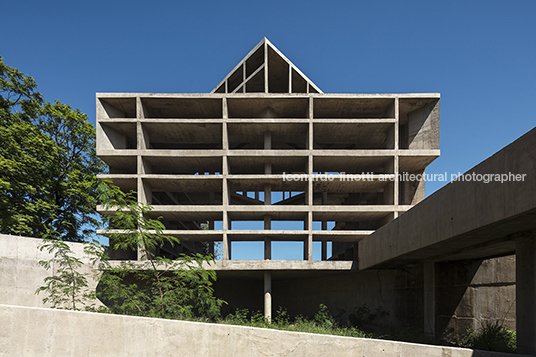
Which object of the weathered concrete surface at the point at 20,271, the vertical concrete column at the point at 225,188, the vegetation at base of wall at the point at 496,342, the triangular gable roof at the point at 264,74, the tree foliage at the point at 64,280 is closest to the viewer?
the vegetation at base of wall at the point at 496,342

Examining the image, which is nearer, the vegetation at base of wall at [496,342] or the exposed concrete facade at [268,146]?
the vegetation at base of wall at [496,342]

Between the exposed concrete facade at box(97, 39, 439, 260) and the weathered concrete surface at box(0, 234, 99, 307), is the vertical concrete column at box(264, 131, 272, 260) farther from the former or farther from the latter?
the weathered concrete surface at box(0, 234, 99, 307)

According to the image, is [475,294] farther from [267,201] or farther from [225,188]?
[225,188]

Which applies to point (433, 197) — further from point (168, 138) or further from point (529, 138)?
point (168, 138)

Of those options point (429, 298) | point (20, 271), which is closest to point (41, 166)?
point (20, 271)

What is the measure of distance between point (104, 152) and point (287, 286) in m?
16.9

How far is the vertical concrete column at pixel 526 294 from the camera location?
7.93 m

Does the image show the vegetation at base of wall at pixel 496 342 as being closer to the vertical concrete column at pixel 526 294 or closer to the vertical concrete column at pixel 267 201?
the vertical concrete column at pixel 526 294

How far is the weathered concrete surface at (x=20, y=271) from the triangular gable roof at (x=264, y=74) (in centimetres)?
1484

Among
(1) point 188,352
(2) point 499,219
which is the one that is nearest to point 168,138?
(1) point 188,352

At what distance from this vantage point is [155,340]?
7.53m

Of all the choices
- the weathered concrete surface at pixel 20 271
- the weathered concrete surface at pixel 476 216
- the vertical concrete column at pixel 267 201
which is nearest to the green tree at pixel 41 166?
the weathered concrete surface at pixel 20 271

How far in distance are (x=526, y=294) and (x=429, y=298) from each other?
20.4 ft

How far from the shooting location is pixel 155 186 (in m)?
23.3
